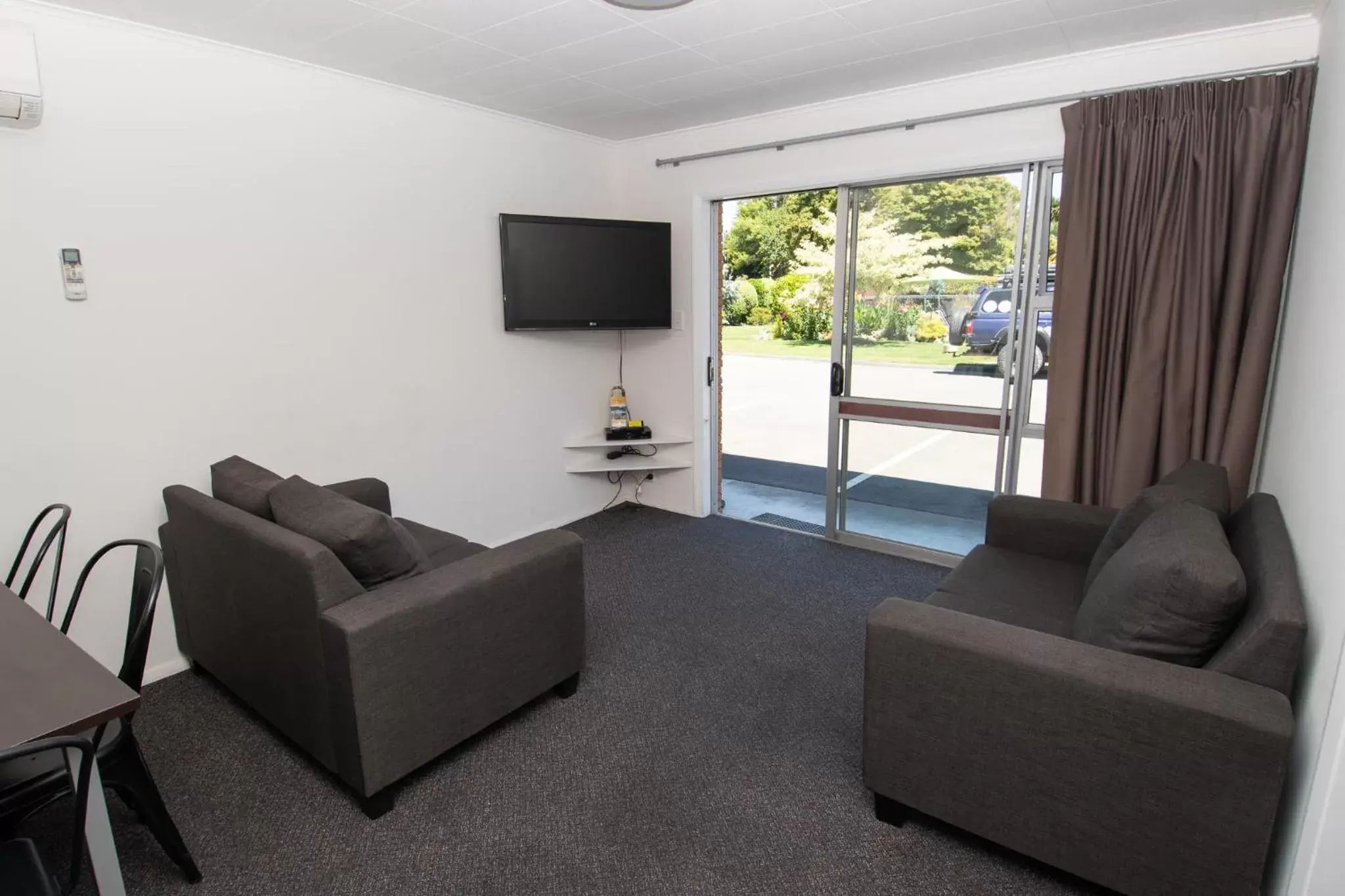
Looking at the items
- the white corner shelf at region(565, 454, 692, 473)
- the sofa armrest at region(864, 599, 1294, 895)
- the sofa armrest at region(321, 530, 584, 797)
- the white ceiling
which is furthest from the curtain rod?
the sofa armrest at region(321, 530, 584, 797)

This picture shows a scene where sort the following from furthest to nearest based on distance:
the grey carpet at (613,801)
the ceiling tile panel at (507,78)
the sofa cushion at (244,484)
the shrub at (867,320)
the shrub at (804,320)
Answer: the shrub at (804,320) < the shrub at (867,320) < the ceiling tile panel at (507,78) < the sofa cushion at (244,484) < the grey carpet at (613,801)

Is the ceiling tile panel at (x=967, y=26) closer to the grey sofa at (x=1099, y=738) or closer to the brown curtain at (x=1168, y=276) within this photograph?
the brown curtain at (x=1168, y=276)

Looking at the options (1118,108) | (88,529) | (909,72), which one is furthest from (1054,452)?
(88,529)

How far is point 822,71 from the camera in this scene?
3303mm

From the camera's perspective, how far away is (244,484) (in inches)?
99.7

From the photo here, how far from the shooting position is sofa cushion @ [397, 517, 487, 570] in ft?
9.21

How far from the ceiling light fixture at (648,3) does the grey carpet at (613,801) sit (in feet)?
7.96

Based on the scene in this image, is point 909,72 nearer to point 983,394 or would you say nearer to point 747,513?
point 983,394

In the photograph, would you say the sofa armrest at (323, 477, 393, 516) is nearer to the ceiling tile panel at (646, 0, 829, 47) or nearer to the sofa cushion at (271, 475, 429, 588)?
the sofa cushion at (271, 475, 429, 588)

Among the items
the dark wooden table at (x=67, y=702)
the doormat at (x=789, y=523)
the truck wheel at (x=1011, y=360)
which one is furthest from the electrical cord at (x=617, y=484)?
the dark wooden table at (x=67, y=702)

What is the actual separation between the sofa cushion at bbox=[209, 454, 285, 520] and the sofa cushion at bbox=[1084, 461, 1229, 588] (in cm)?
278

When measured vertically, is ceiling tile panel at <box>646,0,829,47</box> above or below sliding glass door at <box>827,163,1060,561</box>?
above

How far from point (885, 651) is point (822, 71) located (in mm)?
2724

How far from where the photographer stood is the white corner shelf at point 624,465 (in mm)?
4613
